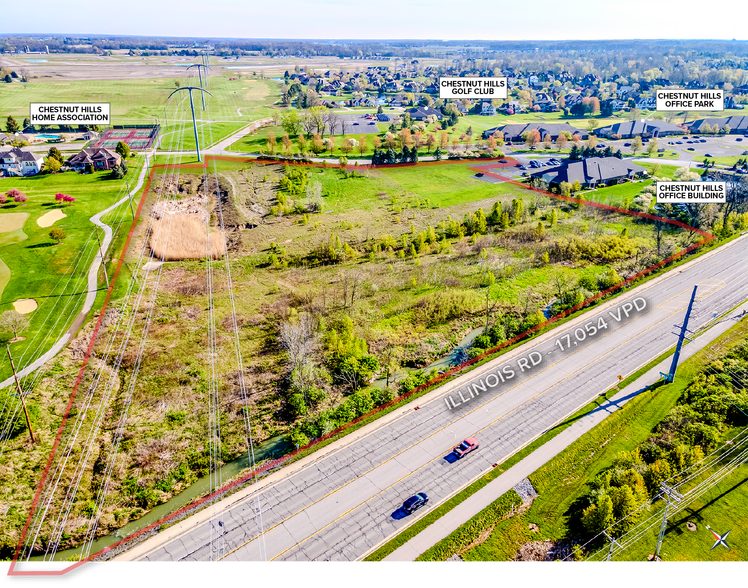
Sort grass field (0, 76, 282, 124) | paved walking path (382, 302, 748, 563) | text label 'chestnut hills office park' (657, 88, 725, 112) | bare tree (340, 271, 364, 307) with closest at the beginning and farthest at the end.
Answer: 1. paved walking path (382, 302, 748, 563)
2. bare tree (340, 271, 364, 307)
3. text label 'chestnut hills office park' (657, 88, 725, 112)
4. grass field (0, 76, 282, 124)

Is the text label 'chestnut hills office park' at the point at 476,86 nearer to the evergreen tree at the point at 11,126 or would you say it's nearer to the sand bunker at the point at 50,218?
the sand bunker at the point at 50,218

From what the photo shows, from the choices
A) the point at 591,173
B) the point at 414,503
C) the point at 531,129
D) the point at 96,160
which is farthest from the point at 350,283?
the point at 531,129

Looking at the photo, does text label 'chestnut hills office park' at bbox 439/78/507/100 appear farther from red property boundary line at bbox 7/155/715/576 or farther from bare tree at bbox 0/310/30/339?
bare tree at bbox 0/310/30/339

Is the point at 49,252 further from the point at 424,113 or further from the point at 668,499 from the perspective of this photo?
the point at 424,113

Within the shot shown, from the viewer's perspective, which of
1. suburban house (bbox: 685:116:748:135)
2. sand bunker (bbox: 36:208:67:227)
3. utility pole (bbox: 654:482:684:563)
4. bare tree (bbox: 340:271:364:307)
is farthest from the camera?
suburban house (bbox: 685:116:748:135)

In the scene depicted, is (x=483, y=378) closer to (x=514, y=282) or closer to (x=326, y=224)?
(x=514, y=282)

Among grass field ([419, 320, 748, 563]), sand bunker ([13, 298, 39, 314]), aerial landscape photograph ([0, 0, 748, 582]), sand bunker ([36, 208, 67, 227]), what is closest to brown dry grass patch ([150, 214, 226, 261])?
aerial landscape photograph ([0, 0, 748, 582])


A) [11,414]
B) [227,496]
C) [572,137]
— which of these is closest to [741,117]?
[572,137]
